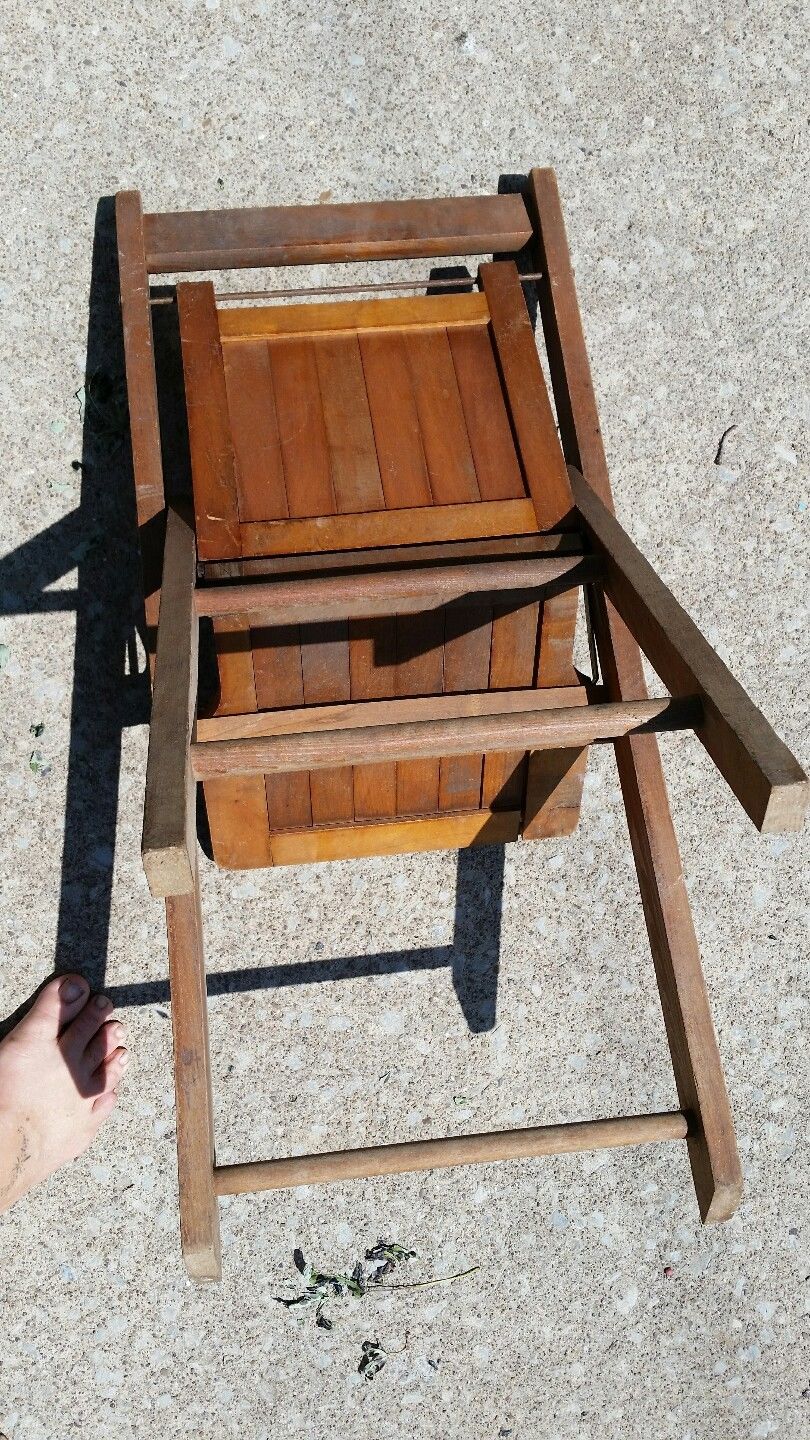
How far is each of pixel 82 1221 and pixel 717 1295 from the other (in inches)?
41.8

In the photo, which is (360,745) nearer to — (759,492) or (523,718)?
(523,718)

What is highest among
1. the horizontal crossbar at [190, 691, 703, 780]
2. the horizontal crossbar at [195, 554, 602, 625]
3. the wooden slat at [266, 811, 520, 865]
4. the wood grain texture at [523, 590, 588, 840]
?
the horizontal crossbar at [195, 554, 602, 625]

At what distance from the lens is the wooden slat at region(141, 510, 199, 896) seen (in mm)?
827

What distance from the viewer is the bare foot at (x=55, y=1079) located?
159cm

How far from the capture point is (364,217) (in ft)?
4.71

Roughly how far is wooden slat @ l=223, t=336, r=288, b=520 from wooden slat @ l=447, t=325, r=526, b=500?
0.24m

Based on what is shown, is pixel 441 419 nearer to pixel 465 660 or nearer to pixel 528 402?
pixel 528 402

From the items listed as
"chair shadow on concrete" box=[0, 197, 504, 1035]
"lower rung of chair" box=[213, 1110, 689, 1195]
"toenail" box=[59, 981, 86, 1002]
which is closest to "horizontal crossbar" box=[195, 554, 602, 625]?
"chair shadow on concrete" box=[0, 197, 504, 1035]

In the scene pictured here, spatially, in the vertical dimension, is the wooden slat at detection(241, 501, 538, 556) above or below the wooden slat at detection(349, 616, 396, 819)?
above

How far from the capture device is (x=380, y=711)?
1.34 m

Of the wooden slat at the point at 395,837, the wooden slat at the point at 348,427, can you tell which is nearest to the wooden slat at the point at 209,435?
the wooden slat at the point at 348,427

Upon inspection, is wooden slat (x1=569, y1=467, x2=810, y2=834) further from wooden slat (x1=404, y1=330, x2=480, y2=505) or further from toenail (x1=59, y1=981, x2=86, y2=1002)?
toenail (x1=59, y1=981, x2=86, y2=1002)

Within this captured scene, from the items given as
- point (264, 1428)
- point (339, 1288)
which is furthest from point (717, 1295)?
point (264, 1428)

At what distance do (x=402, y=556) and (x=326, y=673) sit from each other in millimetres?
195
